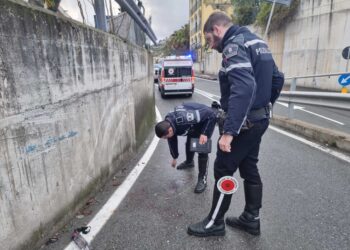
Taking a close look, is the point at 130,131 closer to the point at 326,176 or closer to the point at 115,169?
the point at 115,169

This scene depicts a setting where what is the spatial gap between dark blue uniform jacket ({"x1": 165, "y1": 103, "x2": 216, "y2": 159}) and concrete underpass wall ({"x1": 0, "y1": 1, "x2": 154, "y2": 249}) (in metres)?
1.03

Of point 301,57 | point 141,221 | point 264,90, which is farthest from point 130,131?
point 301,57

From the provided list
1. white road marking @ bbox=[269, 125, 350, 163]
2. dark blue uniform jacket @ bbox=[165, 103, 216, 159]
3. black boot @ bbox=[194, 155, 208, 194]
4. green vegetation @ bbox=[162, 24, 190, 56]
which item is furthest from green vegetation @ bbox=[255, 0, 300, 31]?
green vegetation @ bbox=[162, 24, 190, 56]

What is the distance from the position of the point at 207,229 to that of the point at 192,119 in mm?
1448

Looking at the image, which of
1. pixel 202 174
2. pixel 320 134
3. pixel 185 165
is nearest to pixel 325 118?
pixel 320 134

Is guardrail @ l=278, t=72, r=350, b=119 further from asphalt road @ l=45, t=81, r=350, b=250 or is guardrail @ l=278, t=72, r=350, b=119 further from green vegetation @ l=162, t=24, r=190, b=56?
green vegetation @ l=162, t=24, r=190, b=56

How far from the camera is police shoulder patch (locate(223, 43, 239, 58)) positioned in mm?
2168

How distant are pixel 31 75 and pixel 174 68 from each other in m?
13.8

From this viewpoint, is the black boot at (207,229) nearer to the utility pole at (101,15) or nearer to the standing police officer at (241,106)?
the standing police officer at (241,106)

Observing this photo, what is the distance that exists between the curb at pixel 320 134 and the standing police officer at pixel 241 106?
2896 mm

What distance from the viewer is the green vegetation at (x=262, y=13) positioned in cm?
1872

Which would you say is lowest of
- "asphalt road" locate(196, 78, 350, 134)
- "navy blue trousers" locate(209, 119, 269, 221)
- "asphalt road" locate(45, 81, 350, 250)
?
"asphalt road" locate(196, 78, 350, 134)

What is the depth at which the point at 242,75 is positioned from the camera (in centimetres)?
212

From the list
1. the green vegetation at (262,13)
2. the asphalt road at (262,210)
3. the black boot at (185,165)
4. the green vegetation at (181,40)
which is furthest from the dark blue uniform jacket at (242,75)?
the green vegetation at (181,40)
